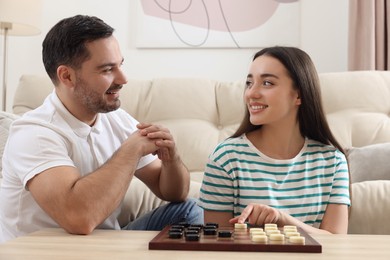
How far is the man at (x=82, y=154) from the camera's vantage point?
1235 mm

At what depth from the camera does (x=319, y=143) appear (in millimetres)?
1637

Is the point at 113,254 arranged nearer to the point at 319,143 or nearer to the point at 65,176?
the point at 65,176

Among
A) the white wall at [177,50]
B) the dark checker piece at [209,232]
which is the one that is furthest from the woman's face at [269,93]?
the white wall at [177,50]

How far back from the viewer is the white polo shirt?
1.30m

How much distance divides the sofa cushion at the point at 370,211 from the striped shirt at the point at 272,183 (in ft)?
0.33

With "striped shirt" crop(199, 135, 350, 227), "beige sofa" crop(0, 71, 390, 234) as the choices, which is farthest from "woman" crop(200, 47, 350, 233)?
"beige sofa" crop(0, 71, 390, 234)

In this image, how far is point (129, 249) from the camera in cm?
95

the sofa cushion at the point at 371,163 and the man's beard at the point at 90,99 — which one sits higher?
the man's beard at the point at 90,99

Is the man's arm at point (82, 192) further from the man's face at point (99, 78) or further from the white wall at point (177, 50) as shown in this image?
the white wall at point (177, 50)

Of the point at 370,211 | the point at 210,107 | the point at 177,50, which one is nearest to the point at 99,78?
the point at 370,211

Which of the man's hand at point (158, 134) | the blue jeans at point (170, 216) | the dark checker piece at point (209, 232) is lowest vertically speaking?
the blue jeans at point (170, 216)

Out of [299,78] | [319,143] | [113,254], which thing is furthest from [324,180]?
[113,254]

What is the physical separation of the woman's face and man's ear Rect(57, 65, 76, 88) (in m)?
0.50

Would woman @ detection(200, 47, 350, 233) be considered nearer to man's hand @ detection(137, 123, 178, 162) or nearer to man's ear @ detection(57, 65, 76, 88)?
man's hand @ detection(137, 123, 178, 162)
